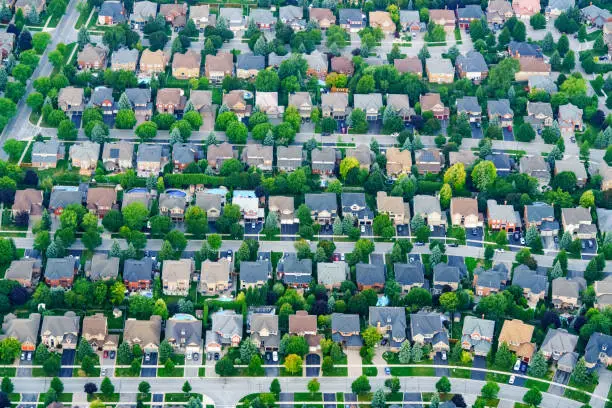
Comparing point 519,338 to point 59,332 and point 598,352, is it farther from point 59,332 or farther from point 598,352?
point 59,332

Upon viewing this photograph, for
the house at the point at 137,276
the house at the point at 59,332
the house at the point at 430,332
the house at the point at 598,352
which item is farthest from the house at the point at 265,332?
the house at the point at 598,352

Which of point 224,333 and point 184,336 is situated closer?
point 184,336

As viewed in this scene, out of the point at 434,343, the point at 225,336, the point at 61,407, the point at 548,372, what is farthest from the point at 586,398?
the point at 61,407

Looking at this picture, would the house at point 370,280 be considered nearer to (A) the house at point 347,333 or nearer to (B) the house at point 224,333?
(A) the house at point 347,333

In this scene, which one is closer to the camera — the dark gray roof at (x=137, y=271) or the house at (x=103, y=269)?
the house at (x=103, y=269)

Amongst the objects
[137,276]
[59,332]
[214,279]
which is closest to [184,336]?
[214,279]

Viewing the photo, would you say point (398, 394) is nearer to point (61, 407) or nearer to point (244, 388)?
point (244, 388)
